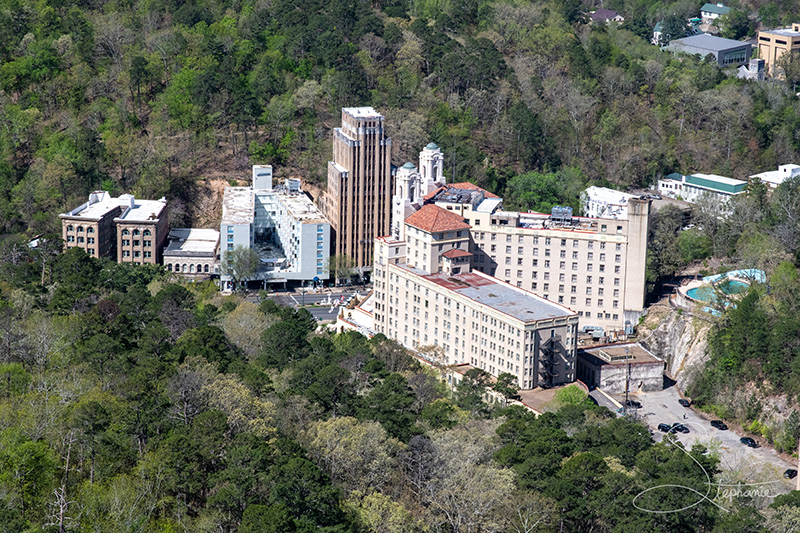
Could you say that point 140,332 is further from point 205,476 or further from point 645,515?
point 645,515

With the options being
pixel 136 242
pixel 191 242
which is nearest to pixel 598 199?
pixel 191 242

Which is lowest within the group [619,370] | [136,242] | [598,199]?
[619,370]

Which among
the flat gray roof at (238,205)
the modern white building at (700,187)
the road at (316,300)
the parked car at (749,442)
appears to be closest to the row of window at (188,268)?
the flat gray roof at (238,205)

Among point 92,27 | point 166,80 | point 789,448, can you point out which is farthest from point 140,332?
point 92,27

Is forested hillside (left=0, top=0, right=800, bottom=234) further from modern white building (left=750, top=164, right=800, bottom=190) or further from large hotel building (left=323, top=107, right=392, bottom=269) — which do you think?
large hotel building (left=323, top=107, right=392, bottom=269)

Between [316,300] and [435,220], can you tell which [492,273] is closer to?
[435,220]

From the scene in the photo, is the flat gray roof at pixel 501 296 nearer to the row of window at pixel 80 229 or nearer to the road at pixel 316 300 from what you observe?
the road at pixel 316 300

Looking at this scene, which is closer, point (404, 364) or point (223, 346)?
point (223, 346)
